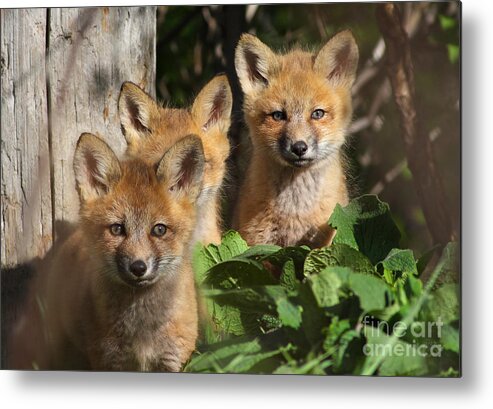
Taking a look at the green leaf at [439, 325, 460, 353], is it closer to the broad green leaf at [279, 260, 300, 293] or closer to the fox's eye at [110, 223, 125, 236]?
the broad green leaf at [279, 260, 300, 293]

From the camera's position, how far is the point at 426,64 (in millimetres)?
3918

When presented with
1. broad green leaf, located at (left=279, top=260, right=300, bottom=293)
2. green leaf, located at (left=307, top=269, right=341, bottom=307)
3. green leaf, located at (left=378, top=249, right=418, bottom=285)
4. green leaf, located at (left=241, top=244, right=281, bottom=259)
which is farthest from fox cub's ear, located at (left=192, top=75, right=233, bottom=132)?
green leaf, located at (left=378, top=249, right=418, bottom=285)

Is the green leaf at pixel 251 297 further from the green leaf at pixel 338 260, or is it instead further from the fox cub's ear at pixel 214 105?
the fox cub's ear at pixel 214 105

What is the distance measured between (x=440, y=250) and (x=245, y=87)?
41.7 inches

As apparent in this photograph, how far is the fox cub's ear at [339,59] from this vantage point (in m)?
3.96

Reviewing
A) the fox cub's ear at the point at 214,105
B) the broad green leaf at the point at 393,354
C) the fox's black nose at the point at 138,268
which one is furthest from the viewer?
the fox cub's ear at the point at 214,105

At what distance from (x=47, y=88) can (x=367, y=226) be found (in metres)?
1.51

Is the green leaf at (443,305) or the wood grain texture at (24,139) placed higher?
the wood grain texture at (24,139)

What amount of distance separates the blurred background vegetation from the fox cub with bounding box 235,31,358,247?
0.05 m

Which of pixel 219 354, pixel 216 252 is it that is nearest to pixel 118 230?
pixel 216 252

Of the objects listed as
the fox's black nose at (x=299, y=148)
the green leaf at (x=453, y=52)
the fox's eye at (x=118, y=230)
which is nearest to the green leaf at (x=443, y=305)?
the fox's black nose at (x=299, y=148)

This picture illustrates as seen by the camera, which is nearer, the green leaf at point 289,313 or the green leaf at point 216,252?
the green leaf at point 289,313

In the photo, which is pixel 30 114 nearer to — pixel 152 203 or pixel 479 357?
pixel 152 203

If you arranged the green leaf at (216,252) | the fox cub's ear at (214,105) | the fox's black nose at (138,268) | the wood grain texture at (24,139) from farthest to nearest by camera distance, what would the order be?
the wood grain texture at (24,139), the fox cub's ear at (214,105), the green leaf at (216,252), the fox's black nose at (138,268)
